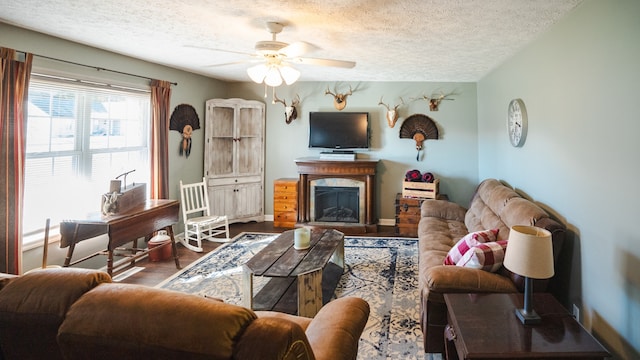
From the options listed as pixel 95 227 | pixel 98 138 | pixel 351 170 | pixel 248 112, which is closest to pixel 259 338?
pixel 95 227

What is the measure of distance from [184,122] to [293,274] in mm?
3348

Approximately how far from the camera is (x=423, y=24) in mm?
2693

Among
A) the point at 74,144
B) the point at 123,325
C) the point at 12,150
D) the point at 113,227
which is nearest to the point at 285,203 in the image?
the point at 113,227

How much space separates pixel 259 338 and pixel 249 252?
11.5 ft

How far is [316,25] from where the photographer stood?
277 cm

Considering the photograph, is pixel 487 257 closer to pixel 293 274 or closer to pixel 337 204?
pixel 293 274

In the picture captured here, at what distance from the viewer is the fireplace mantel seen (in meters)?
5.28

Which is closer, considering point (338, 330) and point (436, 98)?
point (338, 330)

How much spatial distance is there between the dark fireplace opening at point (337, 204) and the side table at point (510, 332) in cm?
358

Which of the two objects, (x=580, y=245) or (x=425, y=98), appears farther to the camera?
(x=425, y=98)

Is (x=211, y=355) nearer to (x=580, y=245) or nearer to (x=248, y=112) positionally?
(x=580, y=245)

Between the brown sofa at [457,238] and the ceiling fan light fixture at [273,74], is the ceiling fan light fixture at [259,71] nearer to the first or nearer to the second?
the ceiling fan light fixture at [273,74]

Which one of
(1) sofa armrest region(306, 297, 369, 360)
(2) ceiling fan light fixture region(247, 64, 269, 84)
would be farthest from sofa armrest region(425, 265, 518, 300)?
(2) ceiling fan light fixture region(247, 64, 269, 84)

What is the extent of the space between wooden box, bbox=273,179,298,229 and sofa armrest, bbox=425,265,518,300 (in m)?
3.58
